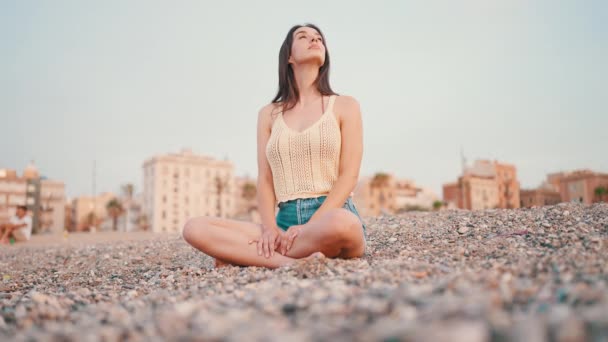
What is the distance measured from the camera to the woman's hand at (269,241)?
4102mm

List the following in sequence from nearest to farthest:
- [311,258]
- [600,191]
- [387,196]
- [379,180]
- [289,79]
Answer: [311,258] → [289,79] → [600,191] → [379,180] → [387,196]

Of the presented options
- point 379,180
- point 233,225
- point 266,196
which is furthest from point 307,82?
point 379,180

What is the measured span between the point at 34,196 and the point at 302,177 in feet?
274

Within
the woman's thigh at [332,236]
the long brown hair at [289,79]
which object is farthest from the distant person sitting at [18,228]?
the woman's thigh at [332,236]

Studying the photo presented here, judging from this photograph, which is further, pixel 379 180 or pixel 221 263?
pixel 379 180

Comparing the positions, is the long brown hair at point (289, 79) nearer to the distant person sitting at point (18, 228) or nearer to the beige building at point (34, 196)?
the distant person sitting at point (18, 228)

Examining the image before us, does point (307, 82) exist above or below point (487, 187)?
below

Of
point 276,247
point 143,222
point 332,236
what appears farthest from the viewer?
point 143,222

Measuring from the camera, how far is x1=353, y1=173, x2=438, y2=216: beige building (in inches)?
3226

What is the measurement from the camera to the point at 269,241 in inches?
162

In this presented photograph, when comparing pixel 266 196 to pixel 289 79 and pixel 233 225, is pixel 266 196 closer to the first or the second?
pixel 233 225

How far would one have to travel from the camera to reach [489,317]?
166 centimetres

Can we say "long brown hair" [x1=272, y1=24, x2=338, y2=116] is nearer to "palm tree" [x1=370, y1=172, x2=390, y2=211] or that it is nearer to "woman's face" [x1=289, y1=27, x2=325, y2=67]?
"woman's face" [x1=289, y1=27, x2=325, y2=67]

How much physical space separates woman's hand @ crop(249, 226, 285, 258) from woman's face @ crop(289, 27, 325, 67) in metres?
1.86
